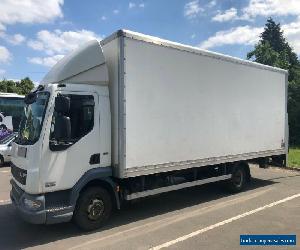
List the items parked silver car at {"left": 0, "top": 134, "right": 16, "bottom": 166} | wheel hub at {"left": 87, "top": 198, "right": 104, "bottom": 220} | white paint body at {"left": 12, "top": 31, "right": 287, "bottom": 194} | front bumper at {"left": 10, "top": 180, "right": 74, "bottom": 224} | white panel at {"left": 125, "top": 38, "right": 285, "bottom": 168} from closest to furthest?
front bumper at {"left": 10, "top": 180, "right": 74, "bottom": 224}
white paint body at {"left": 12, "top": 31, "right": 287, "bottom": 194}
wheel hub at {"left": 87, "top": 198, "right": 104, "bottom": 220}
white panel at {"left": 125, "top": 38, "right": 285, "bottom": 168}
parked silver car at {"left": 0, "top": 134, "right": 16, "bottom": 166}

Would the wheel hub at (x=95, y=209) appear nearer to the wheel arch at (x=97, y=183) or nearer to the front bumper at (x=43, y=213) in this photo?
the wheel arch at (x=97, y=183)

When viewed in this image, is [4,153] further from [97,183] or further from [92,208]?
[92,208]

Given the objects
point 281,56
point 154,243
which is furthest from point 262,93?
point 281,56

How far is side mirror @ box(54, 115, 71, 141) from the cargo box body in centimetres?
107

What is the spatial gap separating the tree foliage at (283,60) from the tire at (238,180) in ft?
74.8

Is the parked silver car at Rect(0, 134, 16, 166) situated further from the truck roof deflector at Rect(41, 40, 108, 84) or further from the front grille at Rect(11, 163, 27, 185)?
the truck roof deflector at Rect(41, 40, 108, 84)

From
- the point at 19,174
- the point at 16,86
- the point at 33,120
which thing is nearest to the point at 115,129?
the point at 33,120

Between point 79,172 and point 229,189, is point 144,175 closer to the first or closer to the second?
point 79,172

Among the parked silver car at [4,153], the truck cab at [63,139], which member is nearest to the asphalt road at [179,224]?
the truck cab at [63,139]

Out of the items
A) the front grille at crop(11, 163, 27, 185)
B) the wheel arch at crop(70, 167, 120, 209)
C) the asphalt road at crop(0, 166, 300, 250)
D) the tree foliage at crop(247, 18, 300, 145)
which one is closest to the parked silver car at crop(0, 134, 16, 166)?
the asphalt road at crop(0, 166, 300, 250)

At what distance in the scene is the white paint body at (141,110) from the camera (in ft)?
23.9

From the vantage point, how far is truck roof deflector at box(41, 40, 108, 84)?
25.4ft

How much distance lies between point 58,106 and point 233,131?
5155 millimetres

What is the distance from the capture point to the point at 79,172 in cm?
738
